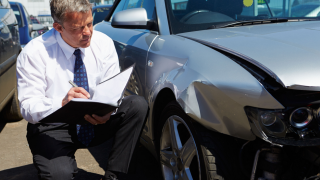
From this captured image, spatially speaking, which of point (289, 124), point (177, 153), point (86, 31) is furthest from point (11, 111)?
point (289, 124)

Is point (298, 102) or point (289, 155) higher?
point (298, 102)

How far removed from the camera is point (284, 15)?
2.68m

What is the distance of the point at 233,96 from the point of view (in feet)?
4.90

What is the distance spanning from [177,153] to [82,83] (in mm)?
706

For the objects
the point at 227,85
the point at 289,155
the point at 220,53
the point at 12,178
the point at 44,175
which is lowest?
the point at 12,178

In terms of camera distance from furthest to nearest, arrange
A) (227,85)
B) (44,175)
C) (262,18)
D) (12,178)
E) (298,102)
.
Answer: (12,178) < (262,18) < (44,175) < (227,85) < (298,102)

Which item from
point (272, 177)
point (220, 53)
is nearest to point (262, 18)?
point (220, 53)

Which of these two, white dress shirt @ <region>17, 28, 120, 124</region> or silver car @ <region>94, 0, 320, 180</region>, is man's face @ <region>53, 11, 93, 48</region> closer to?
white dress shirt @ <region>17, 28, 120, 124</region>

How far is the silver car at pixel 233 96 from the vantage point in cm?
142

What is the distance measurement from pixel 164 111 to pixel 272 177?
30.9 inches

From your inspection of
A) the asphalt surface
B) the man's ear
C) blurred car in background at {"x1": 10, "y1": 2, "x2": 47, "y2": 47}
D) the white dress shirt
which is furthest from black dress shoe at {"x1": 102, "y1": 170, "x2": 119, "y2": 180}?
blurred car in background at {"x1": 10, "y1": 2, "x2": 47, "y2": 47}

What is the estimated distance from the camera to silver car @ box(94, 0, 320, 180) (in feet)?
4.66

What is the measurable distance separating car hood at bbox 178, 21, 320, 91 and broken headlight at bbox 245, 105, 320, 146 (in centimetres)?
Result: 11

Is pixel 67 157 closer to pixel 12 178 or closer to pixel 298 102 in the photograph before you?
pixel 12 178
